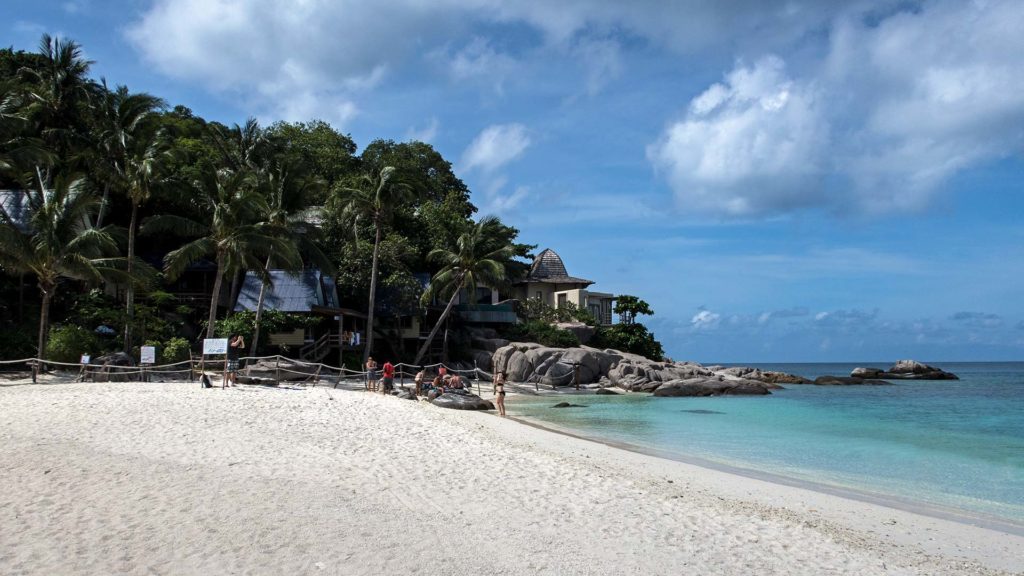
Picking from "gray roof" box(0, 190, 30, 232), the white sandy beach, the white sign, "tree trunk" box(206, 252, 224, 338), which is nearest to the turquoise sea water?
the white sandy beach

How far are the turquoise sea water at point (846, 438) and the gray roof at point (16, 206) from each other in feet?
70.1

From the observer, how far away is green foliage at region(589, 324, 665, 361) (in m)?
45.7

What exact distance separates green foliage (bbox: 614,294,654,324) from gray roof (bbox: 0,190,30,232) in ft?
112

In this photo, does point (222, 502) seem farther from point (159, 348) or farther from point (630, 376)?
point (630, 376)

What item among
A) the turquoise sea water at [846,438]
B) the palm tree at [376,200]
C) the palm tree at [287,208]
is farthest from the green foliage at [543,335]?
the palm tree at [287,208]

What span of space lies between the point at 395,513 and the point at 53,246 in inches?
745

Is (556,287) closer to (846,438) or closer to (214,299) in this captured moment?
(214,299)

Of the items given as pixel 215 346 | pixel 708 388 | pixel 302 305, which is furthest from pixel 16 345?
pixel 708 388

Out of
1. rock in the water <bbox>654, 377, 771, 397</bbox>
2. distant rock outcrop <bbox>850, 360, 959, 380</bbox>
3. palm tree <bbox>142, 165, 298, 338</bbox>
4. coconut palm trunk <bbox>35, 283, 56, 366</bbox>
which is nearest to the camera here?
coconut palm trunk <bbox>35, 283, 56, 366</bbox>

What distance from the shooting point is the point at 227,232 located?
83.0 ft

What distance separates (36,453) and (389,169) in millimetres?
25104

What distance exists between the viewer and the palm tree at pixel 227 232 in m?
25.1

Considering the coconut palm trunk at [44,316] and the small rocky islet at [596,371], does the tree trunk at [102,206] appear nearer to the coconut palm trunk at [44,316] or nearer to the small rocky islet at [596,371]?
the coconut palm trunk at [44,316]

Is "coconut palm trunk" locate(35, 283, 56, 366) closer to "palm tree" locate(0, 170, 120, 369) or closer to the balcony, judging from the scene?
"palm tree" locate(0, 170, 120, 369)
